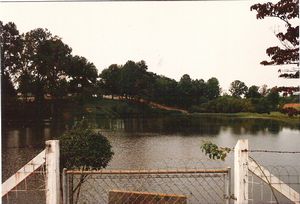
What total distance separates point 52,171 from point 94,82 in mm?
68213

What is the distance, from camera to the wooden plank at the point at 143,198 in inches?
187

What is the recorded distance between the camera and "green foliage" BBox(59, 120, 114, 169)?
6824 millimetres

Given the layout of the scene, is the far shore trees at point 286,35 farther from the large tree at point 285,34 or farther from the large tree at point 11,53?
the large tree at point 11,53

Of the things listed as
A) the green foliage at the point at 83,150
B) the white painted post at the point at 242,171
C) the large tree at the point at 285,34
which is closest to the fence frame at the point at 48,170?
the white painted post at the point at 242,171

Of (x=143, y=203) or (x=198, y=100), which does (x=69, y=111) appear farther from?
(x=143, y=203)

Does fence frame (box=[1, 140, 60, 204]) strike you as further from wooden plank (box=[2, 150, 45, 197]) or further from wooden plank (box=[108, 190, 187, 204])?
wooden plank (box=[108, 190, 187, 204])

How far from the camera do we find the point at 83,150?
22.6ft

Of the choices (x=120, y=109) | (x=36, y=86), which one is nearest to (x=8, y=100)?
(x=36, y=86)

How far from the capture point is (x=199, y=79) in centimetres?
7775

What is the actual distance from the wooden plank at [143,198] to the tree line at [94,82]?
42.7 metres

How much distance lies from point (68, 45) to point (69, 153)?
58.9 metres

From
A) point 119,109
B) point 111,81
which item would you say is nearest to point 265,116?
point 119,109

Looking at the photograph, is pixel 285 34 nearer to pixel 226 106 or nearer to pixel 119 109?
pixel 119 109

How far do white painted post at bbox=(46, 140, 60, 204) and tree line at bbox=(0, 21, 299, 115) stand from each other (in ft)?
141
